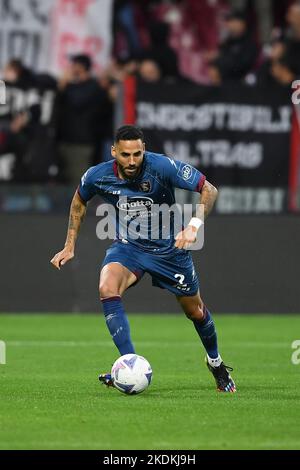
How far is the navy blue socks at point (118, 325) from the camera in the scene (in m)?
9.53

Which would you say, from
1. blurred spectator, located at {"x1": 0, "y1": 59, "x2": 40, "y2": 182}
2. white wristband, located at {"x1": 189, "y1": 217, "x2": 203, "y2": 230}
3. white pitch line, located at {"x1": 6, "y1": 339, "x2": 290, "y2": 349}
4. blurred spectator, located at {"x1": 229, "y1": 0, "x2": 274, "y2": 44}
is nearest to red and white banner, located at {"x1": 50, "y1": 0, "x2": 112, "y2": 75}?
blurred spectator, located at {"x1": 0, "y1": 59, "x2": 40, "y2": 182}

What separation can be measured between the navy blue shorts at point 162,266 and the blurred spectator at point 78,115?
6996 mm

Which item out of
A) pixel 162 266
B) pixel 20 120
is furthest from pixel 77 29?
pixel 162 266

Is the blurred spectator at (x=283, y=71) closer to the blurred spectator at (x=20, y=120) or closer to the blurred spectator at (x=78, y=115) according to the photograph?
the blurred spectator at (x=78, y=115)

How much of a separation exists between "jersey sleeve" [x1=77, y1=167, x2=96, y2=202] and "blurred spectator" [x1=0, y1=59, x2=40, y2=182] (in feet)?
21.8

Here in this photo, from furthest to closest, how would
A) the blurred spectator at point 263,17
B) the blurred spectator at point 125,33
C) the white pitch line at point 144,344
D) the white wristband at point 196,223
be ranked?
the blurred spectator at point 263,17 → the blurred spectator at point 125,33 → the white pitch line at point 144,344 → the white wristband at point 196,223

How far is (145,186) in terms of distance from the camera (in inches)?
390

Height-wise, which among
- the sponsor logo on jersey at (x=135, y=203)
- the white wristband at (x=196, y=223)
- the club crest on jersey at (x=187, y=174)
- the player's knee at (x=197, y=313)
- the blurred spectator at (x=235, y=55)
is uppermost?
the blurred spectator at (x=235, y=55)

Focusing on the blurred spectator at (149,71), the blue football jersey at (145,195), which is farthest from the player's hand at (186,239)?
the blurred spectator at (149,71)

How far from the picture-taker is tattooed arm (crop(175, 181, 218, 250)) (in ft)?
29.4

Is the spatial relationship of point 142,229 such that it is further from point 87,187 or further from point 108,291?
point 108,291

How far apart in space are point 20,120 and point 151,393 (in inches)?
309

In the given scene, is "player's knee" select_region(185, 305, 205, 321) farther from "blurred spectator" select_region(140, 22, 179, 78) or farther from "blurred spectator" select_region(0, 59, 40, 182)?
"blurred spectator" select_region(140, 22, 179, 78)
